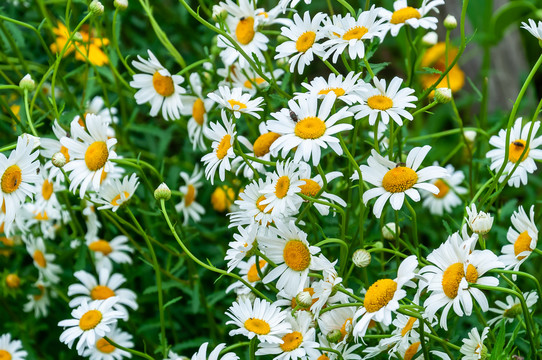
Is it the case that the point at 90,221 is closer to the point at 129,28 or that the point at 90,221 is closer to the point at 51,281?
the point at 51,281

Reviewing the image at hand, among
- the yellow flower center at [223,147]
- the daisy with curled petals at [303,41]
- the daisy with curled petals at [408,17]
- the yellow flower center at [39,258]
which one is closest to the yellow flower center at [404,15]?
the daisy with curled petals at [408,17]

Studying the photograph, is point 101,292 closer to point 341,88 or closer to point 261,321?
point 261,321

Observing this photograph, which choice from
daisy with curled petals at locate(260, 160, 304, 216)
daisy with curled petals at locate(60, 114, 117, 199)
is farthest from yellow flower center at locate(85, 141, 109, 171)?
daisy with curled petals at locate(260, 160, 304, 216)

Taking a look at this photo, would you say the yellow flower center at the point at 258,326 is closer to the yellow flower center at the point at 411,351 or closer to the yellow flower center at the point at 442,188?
the yellow flower center at the point at 411,351

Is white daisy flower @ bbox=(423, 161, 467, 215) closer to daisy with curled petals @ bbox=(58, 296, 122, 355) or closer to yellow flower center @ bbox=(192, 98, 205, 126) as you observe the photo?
yellow flower center @ bbox=(192, 98, 205, 126)

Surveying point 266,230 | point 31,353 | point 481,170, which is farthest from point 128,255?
point 481,170
